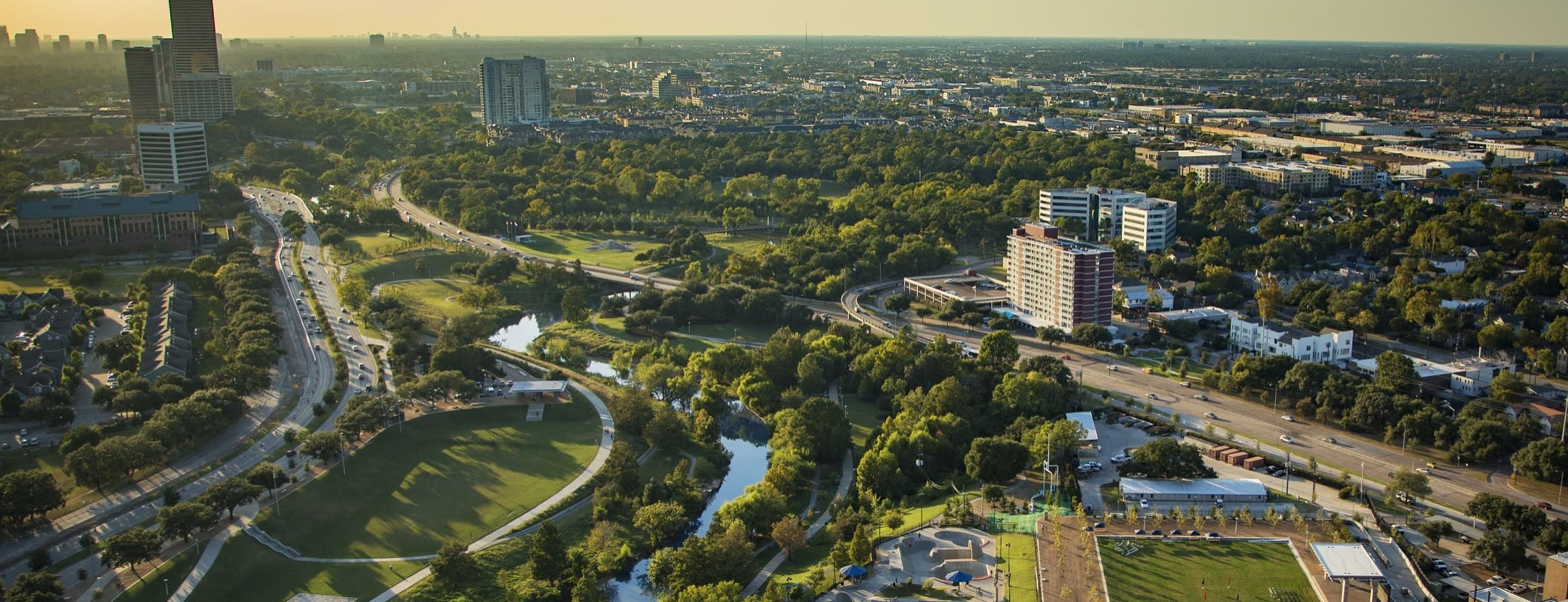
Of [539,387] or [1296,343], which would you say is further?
[1296,343]

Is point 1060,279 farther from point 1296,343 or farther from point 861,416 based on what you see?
point 861,416

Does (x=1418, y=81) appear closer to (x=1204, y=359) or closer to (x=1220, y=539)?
(x=1204, y=359)

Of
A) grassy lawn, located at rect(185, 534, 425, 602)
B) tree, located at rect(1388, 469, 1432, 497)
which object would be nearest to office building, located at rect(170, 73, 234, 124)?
grassy lawn, located at rect(185, 534, 425, 602)

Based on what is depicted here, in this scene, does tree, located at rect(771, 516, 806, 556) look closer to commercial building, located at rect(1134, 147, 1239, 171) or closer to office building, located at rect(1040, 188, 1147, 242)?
office building, located at rect(1040, 188, 1147, 242)

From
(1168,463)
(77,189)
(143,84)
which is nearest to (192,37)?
(143,84)

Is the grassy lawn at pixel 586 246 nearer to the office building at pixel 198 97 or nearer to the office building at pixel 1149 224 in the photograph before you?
the office building at pixel 1149 224

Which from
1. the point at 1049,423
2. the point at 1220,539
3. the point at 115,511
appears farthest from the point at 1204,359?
the point at 115,511
